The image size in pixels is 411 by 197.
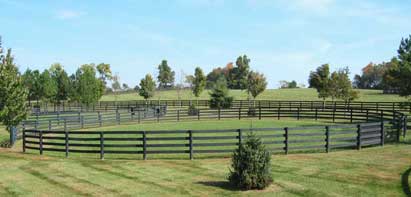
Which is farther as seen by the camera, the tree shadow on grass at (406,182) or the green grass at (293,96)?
the green grass at (293,96)

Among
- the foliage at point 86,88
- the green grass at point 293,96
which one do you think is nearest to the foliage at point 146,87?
the green grass at point 293,96

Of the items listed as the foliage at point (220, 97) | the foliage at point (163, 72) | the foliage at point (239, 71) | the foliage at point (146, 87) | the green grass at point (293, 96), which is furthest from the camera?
the foliage at point (239, 71)

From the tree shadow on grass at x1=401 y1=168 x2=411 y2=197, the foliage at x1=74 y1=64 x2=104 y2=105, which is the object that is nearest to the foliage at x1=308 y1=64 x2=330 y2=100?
the foliage at x1=74 y1=64 x2=104 y2=105

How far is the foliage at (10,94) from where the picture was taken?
21375 mm

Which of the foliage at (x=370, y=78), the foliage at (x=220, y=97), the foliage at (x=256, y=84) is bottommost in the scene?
the foliage at (x=220, y=97)

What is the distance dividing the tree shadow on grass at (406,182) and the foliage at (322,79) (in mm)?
44550

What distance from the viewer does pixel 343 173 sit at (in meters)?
13.7

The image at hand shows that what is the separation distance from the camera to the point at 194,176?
13.6 meters

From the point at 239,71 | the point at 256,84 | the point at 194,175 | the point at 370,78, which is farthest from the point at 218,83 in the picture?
the point at 370,78

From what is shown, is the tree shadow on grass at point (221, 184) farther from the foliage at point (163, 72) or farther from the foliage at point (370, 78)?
the foliage at point (370, 78)

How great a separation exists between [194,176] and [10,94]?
1268 cm

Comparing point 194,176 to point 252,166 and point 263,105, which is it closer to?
point 252,166

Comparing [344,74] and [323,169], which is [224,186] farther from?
[344,74]

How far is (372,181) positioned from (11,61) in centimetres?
1874
